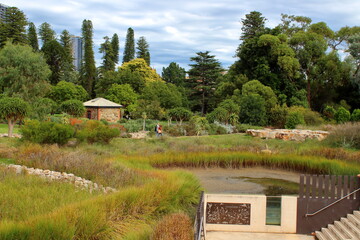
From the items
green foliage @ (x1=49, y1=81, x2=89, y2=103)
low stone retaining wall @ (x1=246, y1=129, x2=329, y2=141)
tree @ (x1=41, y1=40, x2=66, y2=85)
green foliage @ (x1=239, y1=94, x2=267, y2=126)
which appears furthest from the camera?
tree @ (x1=41, y1=40, x2=66, y2=85)

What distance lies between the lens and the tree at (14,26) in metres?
42.5

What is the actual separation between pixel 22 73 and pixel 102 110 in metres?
7.76

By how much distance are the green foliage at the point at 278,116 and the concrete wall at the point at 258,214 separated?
21.5 meters

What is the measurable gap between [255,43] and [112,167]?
26.6 metres

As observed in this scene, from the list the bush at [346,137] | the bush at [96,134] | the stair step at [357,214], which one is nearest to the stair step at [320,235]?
the stair step at [357,214]

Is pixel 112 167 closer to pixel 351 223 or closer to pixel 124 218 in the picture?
pixel 124 218

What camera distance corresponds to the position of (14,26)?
143 feet

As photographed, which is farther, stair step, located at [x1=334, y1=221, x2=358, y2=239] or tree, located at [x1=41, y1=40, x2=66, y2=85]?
tree, located at [x1=41, y1=40, x2=66, y2=85]

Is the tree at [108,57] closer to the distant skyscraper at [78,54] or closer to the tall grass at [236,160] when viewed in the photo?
the distant skyscraper at [78,54]

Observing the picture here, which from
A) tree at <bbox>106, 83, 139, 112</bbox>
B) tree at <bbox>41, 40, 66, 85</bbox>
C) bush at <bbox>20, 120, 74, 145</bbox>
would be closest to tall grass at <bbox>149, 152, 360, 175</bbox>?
bush at <bbox>20, 120, 74, 145</bbox>

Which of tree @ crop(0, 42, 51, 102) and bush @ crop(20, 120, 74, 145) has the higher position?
tree @ crop(0, 42, 51, 102)

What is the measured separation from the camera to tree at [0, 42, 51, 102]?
30.8 metres

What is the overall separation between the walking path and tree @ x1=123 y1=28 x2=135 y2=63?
55.0m

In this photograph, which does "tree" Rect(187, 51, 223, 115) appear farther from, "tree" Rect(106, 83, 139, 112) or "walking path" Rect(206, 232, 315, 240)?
"walking path" Rect(206, 232, 315, 240)
